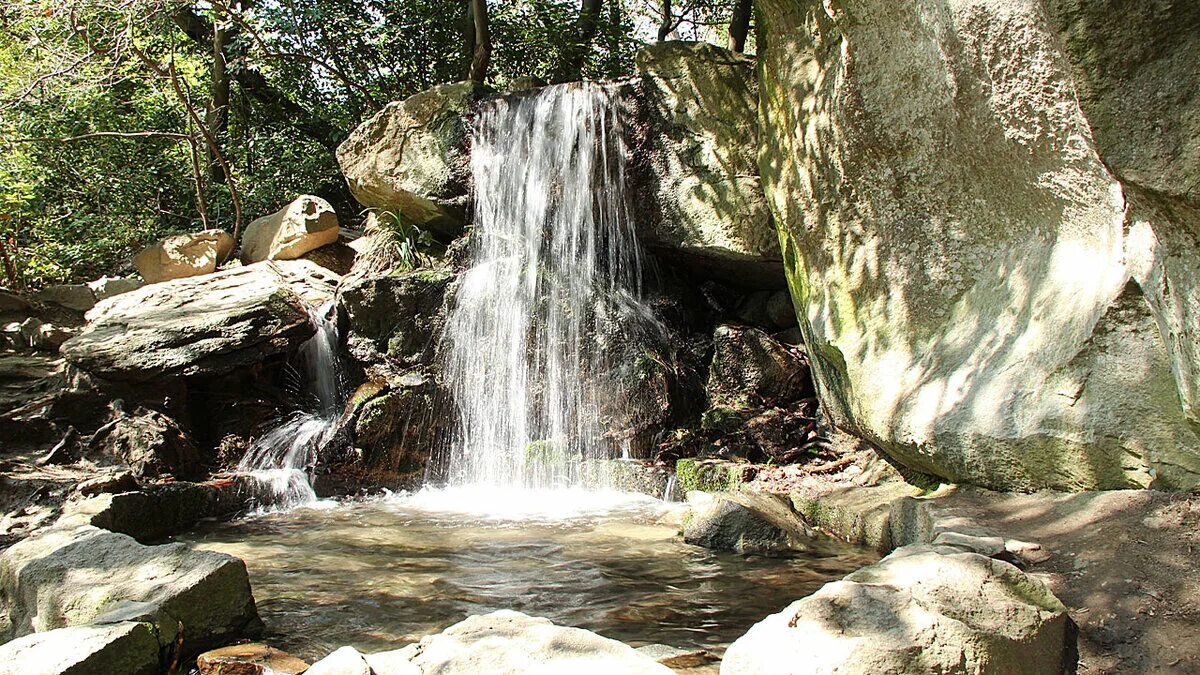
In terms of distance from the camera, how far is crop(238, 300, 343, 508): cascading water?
7.18 m

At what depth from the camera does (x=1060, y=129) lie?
168 inches

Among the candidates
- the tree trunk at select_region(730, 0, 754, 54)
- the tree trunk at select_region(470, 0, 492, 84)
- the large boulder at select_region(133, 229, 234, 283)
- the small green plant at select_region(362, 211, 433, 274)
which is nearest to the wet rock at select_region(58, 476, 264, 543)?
the small green plant at select_region(362, 211, 433, 274)

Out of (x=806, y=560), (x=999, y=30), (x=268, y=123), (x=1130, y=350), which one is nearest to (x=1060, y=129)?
(x=999, y=30)

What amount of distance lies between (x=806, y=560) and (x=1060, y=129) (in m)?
2.53

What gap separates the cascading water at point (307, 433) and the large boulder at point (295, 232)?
5.69 ft

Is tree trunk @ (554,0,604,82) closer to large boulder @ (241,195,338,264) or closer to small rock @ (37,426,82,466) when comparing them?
large boulder @ (241,195,338,264)

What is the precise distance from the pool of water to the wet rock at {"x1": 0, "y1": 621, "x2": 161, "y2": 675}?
2.05ft

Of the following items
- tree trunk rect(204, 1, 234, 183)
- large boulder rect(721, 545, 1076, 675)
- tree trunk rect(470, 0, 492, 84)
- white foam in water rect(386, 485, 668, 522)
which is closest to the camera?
large boulder rect(721, 545, 1076, 675)

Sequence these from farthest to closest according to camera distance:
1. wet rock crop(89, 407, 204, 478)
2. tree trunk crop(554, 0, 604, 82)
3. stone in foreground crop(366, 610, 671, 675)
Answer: tree trunk crop(554, 0, 604, 82)
wet rock crop(89, 407, 204, 478)
stone in foreground crop(366, 610, 671, 675)

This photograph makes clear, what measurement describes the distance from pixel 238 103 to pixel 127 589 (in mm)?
11479

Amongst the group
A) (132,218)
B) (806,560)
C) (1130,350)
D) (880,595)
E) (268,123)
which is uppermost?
(268,123)

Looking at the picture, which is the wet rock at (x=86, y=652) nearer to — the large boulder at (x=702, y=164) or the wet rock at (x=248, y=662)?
the wet rock at (x=248, y=662)

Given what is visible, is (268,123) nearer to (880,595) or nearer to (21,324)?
(21,324)

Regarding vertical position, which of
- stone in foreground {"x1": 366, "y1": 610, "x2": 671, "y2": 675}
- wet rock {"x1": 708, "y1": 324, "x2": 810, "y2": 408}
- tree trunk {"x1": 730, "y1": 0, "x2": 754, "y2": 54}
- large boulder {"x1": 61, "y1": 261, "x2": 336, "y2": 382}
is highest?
tree trunk {"x1": 730, "y1": 0, "x2": 754, "y2": 54}
